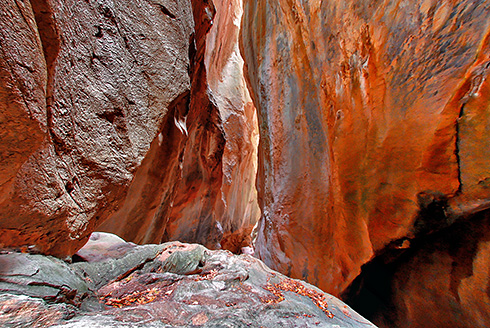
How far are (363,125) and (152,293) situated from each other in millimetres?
4617

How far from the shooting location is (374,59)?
143 inches

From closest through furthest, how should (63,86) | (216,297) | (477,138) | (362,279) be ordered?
(63,86) → (477,138) → (216,297) → (362,279)

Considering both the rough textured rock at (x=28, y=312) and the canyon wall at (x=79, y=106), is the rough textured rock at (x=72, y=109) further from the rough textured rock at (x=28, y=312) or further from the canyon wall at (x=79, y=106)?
the rough textured rock at (x=28, y=312)

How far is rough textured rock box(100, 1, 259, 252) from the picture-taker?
5781 mm

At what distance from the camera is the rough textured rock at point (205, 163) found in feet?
19.0

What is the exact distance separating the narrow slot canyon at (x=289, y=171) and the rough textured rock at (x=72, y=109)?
16 millimetres

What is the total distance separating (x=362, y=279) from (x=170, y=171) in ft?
19.3

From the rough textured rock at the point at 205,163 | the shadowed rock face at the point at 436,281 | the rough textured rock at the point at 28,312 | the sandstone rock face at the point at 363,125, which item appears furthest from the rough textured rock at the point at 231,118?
the rough textured rock at the point at 28,312

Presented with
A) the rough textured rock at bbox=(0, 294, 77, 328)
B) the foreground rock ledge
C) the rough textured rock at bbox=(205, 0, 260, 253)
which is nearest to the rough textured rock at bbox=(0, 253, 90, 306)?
the foreground rock ledge

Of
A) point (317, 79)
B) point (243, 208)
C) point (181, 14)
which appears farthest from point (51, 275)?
point (243, 208)

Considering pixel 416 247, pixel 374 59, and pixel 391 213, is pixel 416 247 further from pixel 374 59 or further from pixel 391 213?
pixel 374 59

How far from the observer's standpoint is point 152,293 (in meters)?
2.57

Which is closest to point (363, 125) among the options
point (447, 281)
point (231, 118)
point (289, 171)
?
point (289, 171)

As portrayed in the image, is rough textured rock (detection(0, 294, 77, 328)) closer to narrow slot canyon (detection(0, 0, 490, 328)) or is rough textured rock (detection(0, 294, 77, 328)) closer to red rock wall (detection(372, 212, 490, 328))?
narrow slot canyon (detection(0, 0, 490, 328))
